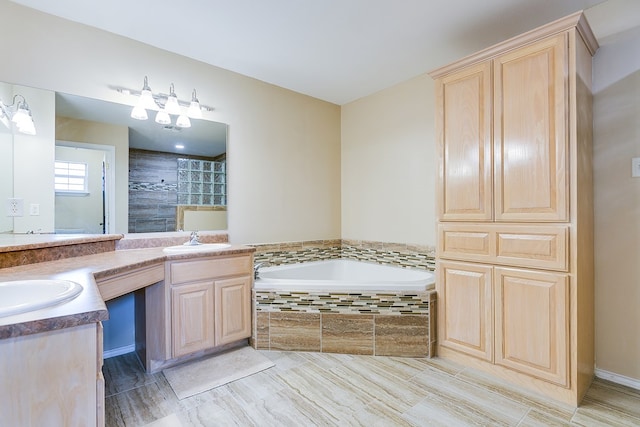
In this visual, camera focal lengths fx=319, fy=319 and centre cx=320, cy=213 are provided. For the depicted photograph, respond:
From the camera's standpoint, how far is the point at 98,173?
7.60 feet

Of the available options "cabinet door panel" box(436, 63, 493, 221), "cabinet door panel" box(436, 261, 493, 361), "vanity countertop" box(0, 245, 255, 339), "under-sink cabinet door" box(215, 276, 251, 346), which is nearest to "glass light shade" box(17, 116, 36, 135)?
"vanity countertop" box(0, 245, 255, 339)

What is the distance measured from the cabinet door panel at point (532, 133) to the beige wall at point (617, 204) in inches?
19.5

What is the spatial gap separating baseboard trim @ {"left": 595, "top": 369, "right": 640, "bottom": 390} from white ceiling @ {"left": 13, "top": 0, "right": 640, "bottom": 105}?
2.16 meters

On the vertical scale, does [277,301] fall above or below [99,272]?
below

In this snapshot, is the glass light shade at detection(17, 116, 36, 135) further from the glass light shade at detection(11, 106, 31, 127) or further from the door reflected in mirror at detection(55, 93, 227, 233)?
the door reflected in mirror at detection(55, 93, 227, 233)

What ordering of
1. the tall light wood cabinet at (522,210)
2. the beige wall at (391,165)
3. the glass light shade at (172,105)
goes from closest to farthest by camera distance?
the tall light wood cabinet at (522,210) → the glass light shade at (172,105) → the beige wall at (391,165)

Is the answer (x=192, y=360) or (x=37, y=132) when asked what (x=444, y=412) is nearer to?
(x=192, y=360)

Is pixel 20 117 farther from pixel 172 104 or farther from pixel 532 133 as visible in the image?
pixel 532 133

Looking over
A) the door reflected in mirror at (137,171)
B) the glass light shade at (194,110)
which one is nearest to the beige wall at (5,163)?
the door reflected in mirror at (137,171)

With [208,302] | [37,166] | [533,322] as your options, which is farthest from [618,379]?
[37,166]

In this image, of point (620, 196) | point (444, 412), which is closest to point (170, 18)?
point (444, 412)

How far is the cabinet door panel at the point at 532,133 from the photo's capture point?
1.82 metres

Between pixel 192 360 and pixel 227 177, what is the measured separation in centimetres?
153

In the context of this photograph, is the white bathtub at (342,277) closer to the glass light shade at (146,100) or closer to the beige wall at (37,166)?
the beige wall at (37,166)
